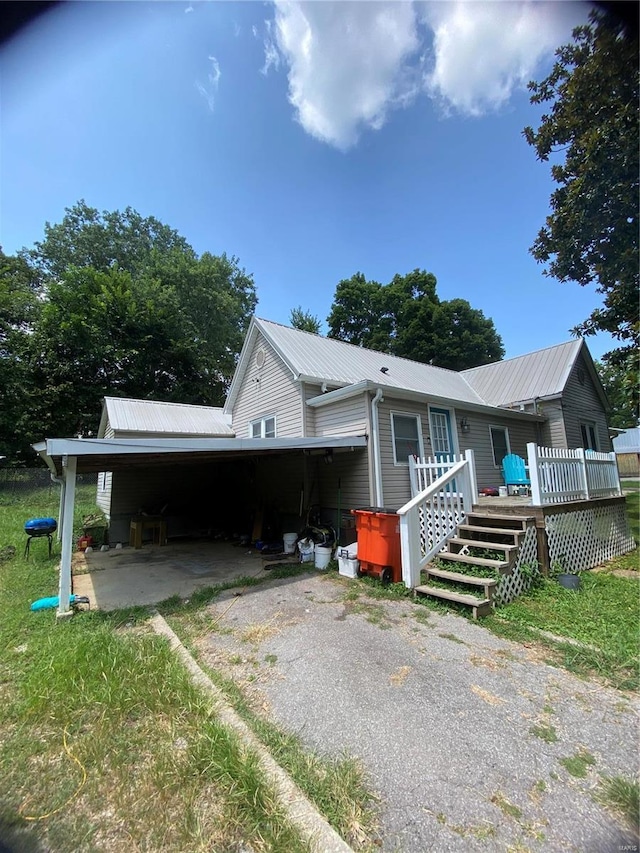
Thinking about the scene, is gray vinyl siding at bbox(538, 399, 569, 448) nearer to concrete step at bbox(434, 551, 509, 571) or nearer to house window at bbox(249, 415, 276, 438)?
concrete step at bbox(434, 551, 509, 571)

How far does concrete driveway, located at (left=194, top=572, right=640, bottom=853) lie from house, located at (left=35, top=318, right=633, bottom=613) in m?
1.73

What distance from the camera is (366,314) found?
31266 millimetres

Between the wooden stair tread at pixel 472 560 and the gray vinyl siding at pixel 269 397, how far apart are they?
466 cm

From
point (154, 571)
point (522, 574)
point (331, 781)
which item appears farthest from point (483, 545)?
point (154, 571)

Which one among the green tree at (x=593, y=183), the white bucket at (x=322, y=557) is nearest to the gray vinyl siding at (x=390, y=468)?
the white bucket at (x=322, y=557)

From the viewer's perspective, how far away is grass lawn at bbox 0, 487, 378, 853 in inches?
67.3

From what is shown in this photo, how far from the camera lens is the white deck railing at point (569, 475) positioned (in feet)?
18.5

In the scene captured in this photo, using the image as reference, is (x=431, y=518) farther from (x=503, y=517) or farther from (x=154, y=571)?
(x=154, y=571)

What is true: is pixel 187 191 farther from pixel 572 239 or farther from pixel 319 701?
pixel 319 701

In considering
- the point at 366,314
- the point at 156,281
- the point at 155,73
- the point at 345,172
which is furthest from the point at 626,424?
the point at 155,73

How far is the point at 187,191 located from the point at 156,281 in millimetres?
17237

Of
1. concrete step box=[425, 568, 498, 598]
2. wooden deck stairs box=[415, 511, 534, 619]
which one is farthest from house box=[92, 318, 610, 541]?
concrete step box=[425, 568, 498, 598]

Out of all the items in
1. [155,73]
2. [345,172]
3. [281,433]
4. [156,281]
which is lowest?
[281,433]

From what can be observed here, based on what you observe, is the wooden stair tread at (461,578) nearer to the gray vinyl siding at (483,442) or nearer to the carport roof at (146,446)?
the carport roof at (146,446)
